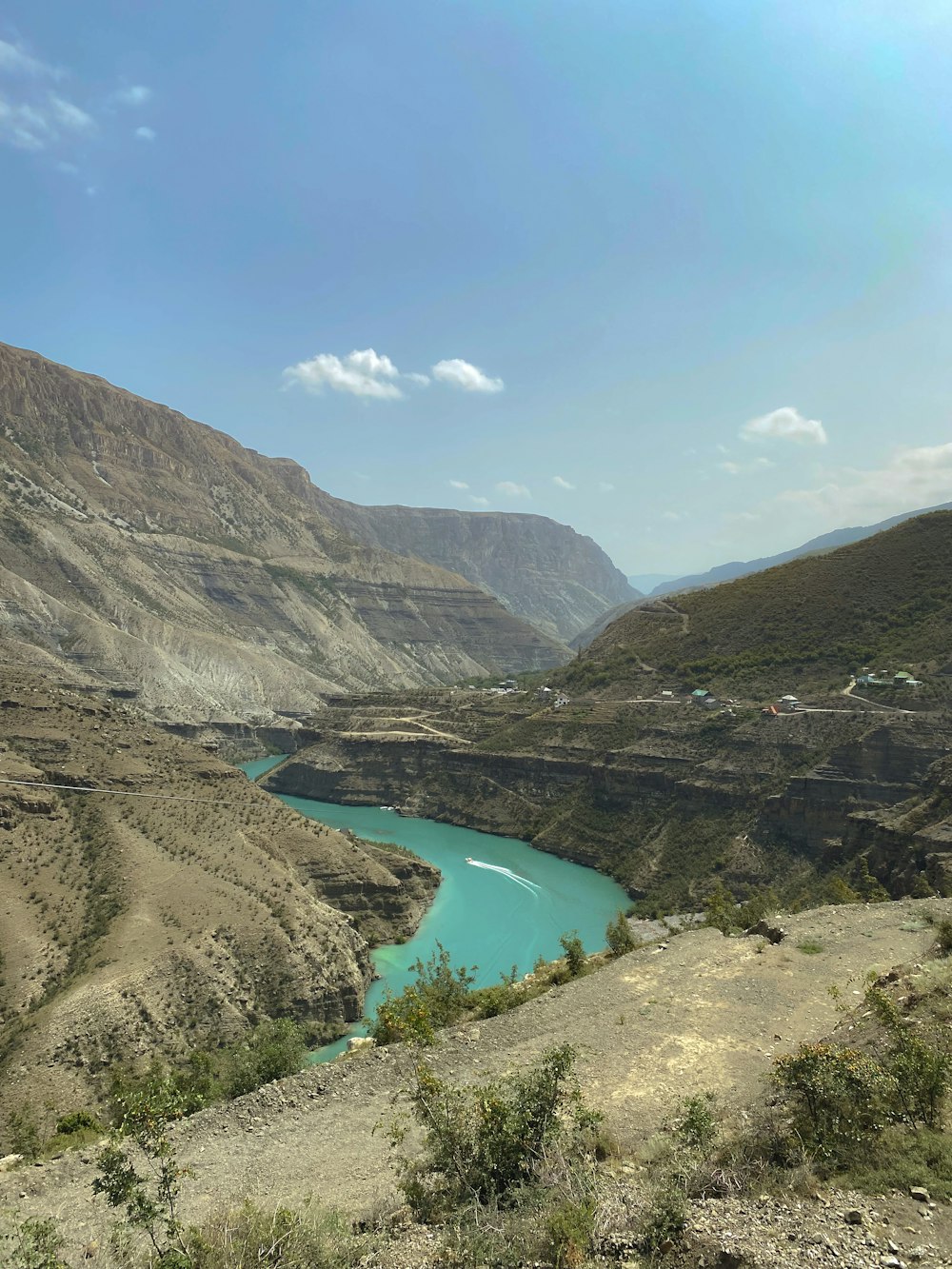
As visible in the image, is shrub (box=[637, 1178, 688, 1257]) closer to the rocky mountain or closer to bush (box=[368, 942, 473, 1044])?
bush (box=[368, 942, 473, 1044])

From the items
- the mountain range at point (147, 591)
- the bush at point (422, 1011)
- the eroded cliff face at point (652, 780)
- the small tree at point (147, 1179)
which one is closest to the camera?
the small tree at point (147, 1179)

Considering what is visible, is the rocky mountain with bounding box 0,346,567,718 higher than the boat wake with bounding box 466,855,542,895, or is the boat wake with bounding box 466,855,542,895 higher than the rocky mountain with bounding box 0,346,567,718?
the rocky mountain with bounding box 0,346,567,718

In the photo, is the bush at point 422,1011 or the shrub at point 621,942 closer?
the bush at point 422,1011

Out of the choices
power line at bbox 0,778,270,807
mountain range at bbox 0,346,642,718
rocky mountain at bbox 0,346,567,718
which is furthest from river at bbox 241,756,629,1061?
mountain range at bbox 0,346,642,718

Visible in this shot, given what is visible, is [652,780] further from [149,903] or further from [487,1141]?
[487,1141]

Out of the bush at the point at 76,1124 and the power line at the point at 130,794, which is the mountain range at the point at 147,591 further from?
the bush at the point at 76,1124

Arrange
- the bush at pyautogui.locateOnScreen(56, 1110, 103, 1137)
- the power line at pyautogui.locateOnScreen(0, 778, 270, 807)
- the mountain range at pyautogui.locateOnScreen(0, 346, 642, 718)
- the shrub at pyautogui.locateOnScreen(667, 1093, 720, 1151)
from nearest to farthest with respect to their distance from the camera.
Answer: the shrub at pyautogui.locateOnScreen(667, 1093, 720, 1151) → the bush at pyautogui.locateOnScreen(56, 1110, 103, 1137) → the power line at pyautogui.locateOnScreen(0, 778, 270, 807) → the mountain range at pyautogui.locateOnScreen(0, 346, 642, 718)

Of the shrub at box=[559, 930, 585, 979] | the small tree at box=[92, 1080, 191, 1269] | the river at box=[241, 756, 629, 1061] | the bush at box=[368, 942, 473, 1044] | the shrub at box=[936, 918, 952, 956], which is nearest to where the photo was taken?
the small tree at box=[92, 1080, 191, 1269]

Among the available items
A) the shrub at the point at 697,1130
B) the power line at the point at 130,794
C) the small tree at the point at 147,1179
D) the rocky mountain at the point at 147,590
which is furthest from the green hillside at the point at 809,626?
the rocky mountain at the point at 147,590

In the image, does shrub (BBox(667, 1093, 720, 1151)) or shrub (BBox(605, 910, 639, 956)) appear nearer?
shrub (BBox(667, 1093, 720, 1151))
